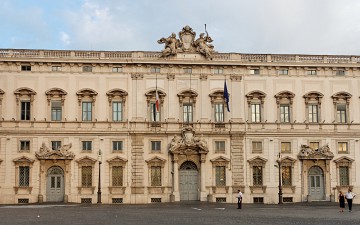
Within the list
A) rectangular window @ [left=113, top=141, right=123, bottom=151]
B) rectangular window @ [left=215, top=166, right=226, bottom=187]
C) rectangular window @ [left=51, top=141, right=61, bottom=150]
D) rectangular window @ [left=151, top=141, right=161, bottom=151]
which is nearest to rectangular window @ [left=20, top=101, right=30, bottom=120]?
rectangular window @ [left=51, top=141, right=61, bottom=150]

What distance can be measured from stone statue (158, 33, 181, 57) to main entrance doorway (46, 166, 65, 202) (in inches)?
629

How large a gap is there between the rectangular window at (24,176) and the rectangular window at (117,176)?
8292 millimetres

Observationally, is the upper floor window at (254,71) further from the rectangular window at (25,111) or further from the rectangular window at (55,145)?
the rectangular window at (25,111)

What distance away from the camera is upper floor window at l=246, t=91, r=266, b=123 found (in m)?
61.5

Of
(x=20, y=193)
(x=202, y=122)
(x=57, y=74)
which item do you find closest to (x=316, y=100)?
(x=202, y=122)

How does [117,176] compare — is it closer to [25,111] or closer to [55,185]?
[55,185]

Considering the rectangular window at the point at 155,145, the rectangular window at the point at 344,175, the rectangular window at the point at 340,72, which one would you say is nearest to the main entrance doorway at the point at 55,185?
the rectangular window at the point at 155,145

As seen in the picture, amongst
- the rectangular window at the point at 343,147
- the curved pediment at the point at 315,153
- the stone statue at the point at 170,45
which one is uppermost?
the stone statue at the point at 170,45

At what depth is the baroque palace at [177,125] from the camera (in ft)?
192

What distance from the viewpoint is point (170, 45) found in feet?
201

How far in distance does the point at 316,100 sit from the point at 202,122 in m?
12.4

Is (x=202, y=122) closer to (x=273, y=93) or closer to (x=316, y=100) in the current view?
(x=273, y=93)

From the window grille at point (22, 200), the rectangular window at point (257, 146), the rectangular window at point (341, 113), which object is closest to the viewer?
the window grille at point (22, 200)

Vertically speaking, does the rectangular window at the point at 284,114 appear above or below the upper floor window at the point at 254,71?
below
